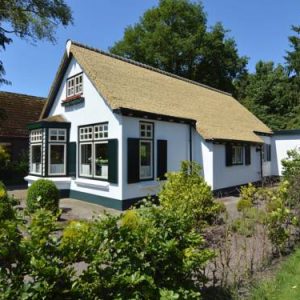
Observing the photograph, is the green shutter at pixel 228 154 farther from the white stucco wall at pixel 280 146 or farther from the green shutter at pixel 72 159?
the white stucco wall at pixel 280 146

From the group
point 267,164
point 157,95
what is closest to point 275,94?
point 267,164

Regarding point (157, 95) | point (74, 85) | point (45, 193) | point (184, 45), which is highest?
point (184, 45)

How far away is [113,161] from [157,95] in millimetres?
5363

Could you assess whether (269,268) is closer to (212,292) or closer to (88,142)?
(212,292)

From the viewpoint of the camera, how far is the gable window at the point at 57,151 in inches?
599

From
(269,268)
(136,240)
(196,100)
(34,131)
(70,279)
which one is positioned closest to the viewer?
(70,279)

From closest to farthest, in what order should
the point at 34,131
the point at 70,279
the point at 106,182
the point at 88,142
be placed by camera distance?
the point at 70,279 < the point at 106,182 < the point at 88,142 < the point at 34,131

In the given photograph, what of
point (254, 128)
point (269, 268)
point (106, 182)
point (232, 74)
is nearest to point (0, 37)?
point (106, 182)

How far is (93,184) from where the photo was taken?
44.3 ft

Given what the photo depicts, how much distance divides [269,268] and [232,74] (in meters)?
41.1

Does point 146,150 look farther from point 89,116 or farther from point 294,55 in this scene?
point 294,55

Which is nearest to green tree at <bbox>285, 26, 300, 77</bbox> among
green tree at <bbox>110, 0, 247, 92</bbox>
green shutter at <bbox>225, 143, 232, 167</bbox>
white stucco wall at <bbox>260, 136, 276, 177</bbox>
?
green tree at <bbox>110, 0, 247, 92</bbox>

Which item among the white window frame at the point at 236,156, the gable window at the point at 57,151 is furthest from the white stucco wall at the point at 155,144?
the gable window at the point at 57,151

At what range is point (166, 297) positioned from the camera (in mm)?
3217
